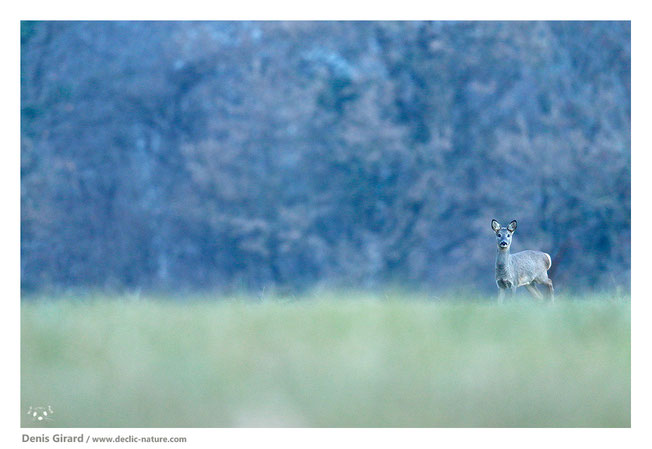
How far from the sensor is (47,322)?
5.26 m

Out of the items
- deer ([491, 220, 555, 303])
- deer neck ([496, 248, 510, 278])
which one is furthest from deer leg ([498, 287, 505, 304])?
deer neck ([496, 248, 510, 278])

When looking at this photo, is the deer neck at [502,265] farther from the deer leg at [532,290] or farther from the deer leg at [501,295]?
the deer leg at [532,290]

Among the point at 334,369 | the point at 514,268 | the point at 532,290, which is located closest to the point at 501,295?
the point at 514,268

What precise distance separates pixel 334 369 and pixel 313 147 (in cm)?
1955

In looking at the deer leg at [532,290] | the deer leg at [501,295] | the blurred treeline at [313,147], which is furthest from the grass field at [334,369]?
the blurred treeline at [313,147]

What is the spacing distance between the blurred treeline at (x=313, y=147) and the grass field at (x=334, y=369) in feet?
51.1

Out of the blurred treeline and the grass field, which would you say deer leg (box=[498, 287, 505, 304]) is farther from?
the blurred treeline

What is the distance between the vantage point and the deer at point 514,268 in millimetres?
8758

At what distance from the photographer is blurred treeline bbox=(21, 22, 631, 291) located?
20969 millimetres

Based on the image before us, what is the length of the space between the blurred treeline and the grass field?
1558cm

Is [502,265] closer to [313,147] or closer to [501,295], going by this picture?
[501,295]

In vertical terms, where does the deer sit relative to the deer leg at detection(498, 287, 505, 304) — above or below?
above

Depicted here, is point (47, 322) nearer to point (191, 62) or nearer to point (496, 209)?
point (496, 209)
